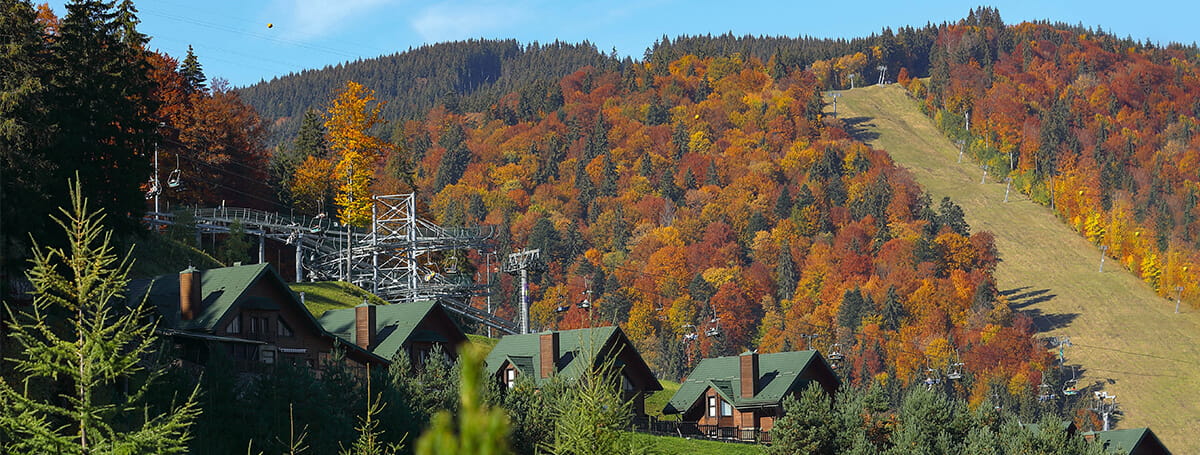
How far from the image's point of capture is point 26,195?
41.8 meters

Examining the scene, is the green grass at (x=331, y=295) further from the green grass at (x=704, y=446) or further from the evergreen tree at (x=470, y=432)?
the evergreen tree at (x=470, y=432)

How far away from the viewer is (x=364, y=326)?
62.9 m

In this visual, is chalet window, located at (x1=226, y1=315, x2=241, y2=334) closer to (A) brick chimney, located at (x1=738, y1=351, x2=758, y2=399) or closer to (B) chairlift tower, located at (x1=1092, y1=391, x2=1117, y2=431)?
(A) brick chimney, located at (x1=738, y1=351, x2=758, y2=399)

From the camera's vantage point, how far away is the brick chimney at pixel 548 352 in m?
70.1

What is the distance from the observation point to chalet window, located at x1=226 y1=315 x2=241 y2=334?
175ft

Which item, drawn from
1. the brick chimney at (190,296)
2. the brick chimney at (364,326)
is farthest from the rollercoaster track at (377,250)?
the brick chimney at (190,296)

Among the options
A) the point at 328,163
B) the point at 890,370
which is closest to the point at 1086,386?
the point at 890,370

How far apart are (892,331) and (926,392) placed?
400 ft

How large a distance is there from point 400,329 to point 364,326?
7.71ft

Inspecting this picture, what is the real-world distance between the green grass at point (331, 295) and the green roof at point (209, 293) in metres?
22.5

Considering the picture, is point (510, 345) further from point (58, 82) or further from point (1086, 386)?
point (1086, 386)

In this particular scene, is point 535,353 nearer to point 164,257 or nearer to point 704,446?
point 704,446

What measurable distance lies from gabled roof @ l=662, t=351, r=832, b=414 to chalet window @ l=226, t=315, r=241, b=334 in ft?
95.7

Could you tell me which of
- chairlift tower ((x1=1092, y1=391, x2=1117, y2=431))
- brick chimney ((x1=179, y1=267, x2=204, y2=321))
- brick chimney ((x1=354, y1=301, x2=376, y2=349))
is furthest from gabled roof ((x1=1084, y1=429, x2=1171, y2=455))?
brick chimney ((x1=179, y1=267, x2=204, y2=321))
